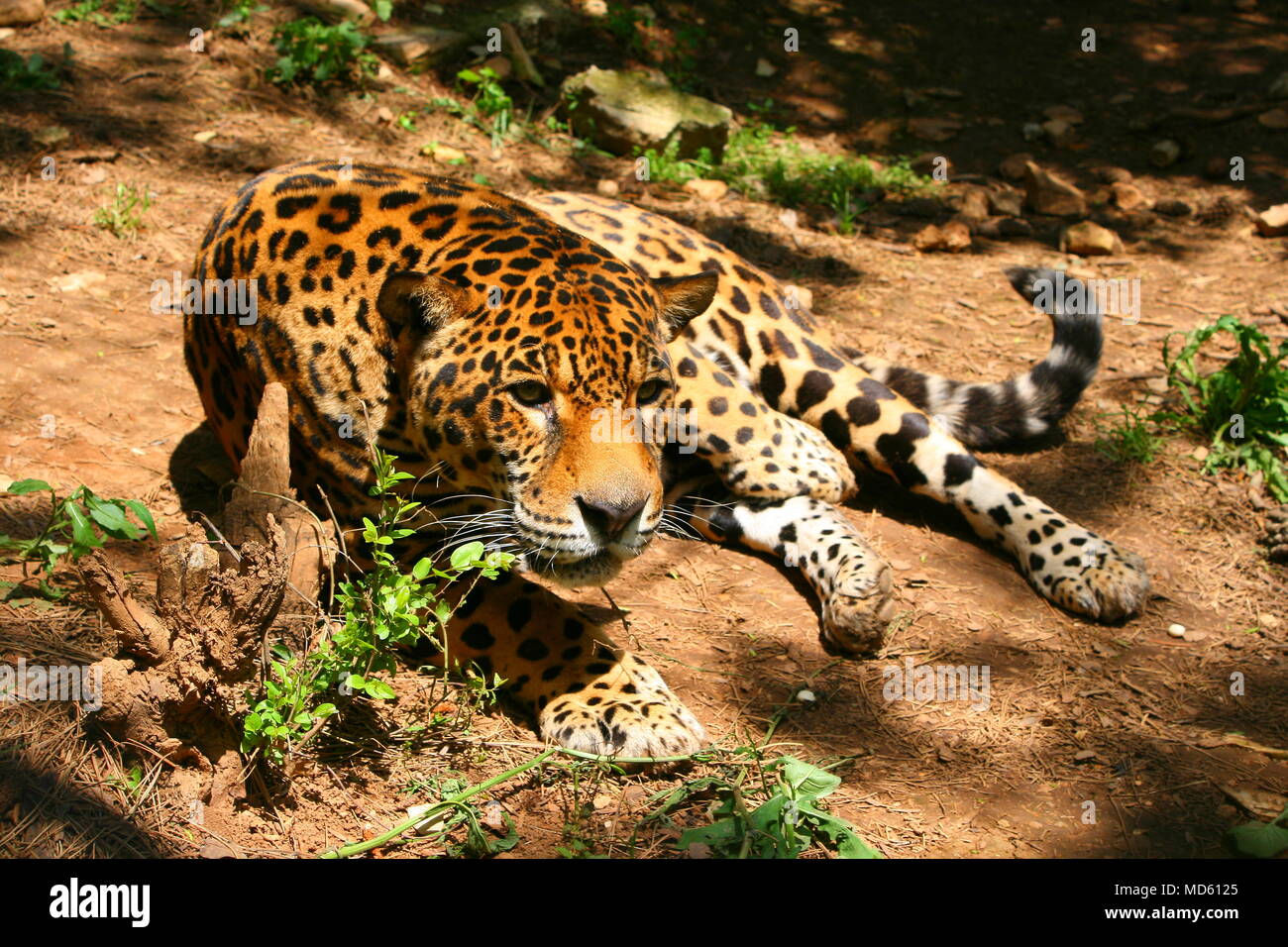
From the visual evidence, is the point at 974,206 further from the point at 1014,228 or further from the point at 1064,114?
the point at 1064,114

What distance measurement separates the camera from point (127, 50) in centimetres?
899

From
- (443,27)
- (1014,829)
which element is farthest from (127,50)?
(1014,829)

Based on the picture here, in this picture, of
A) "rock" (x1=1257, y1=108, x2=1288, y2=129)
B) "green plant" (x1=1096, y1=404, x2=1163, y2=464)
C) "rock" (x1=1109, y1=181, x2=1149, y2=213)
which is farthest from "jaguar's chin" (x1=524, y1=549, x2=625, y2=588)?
"rock" (x1=1257, y1=108, x2=1288, y2=129)

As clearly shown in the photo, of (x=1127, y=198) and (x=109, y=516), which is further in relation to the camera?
(x=1127, y=198)

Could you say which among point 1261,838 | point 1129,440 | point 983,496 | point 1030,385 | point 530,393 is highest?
point 530,393

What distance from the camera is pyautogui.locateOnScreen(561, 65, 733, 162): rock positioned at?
9352mm

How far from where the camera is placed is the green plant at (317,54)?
899cm

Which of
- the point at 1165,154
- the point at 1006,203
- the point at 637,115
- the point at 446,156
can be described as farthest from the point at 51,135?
the point at 1165,154

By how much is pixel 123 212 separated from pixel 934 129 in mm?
7144

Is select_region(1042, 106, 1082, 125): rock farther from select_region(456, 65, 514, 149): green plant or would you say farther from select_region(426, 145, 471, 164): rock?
select_region(426, 145, 471, 164): rock

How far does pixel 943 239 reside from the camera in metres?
→ 8.77

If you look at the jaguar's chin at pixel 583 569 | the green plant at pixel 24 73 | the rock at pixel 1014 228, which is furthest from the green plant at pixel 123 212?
the rock at pixel 1014 228

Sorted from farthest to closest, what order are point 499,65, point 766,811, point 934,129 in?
point 934,129 < point 499,65 < point 766,811

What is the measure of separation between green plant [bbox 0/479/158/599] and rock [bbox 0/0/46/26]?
609 centimetres
